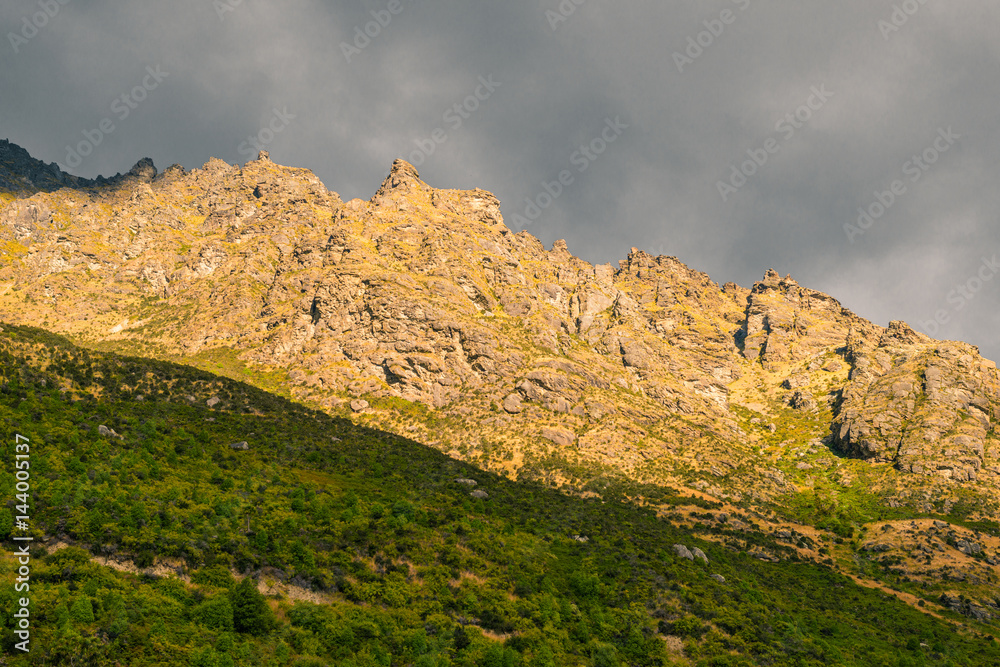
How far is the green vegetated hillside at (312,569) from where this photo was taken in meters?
26.2

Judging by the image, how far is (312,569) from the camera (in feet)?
118

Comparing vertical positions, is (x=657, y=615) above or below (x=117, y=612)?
above

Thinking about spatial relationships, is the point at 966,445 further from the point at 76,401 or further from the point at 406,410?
the point at 76,401

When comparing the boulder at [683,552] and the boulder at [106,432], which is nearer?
the boulder at [106,432]

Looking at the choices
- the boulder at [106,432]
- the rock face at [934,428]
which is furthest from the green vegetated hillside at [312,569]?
the rock face at [934,428]

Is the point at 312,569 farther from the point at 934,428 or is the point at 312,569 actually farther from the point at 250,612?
the point at 934,428

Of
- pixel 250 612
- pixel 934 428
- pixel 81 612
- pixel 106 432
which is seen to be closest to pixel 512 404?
pixel 106 432

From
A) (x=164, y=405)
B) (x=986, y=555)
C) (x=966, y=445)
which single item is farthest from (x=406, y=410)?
(x=966, y=445)

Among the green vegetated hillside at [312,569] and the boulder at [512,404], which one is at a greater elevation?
the boulder at [512,404]

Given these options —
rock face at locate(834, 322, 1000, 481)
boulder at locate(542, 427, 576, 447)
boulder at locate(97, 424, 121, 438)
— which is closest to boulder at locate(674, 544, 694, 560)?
boulder at locate(97, 424, 121, 438)

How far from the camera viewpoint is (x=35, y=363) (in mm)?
62906

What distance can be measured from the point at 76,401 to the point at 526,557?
61538 mm

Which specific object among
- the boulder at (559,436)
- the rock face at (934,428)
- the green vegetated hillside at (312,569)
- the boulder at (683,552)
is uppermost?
the rock face at (934,428)

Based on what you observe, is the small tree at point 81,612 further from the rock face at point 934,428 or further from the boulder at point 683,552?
the rock face at point 934,428
